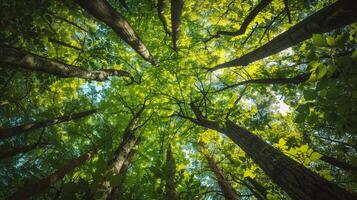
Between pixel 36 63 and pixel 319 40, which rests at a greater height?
pixel 36 63

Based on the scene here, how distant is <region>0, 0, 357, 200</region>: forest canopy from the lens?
5.21 ft

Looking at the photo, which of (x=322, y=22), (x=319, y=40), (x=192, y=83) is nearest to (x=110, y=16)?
(x=192, y=83)

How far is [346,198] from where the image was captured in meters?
2.48

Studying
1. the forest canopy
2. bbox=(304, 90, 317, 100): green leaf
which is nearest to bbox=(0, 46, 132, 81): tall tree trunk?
the forest canopy

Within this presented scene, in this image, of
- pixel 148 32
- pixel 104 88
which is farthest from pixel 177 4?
pixel 104 88

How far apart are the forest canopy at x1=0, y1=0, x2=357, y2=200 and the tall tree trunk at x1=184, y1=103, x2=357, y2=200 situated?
0.02 m

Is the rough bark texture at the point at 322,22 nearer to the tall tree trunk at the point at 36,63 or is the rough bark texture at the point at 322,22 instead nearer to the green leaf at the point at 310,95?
the green leaf at the point at 310,95

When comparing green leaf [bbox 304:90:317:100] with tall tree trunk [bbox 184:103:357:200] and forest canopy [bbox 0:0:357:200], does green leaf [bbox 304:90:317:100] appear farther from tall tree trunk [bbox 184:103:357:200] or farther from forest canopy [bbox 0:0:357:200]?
tall tree trunk [bbox 184:103:357:200]

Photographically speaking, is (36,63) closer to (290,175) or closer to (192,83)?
(192,83)

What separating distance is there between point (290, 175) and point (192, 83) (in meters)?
4.53

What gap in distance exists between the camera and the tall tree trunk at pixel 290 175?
270cm

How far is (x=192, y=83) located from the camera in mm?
7277

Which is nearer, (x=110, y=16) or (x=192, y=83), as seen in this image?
(x=110, y=16)

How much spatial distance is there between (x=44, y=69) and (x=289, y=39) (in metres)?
4.49
